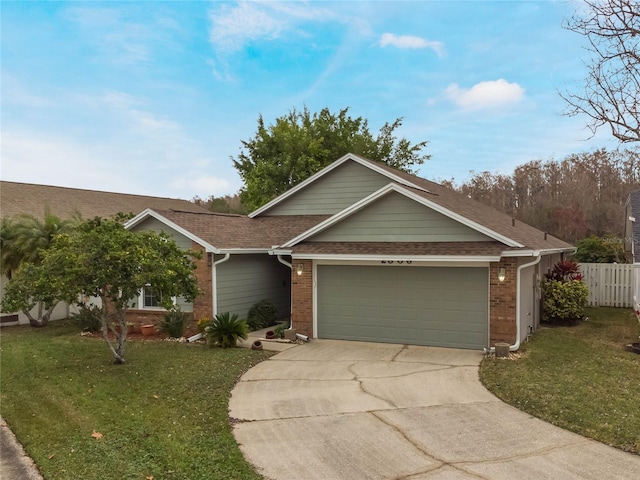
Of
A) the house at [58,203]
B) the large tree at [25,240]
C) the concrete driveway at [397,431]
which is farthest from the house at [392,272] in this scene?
the house at [58,203]

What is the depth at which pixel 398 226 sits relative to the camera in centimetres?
1180

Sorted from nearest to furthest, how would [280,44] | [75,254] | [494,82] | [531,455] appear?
[531,455]
[75,254]
[280,44]
[494,82]

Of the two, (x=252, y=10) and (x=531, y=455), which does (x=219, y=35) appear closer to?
(x=252, y=10)

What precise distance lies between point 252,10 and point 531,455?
12744 mm

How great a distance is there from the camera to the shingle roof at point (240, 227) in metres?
13.8

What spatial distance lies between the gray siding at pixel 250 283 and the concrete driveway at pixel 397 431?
14.6 feet

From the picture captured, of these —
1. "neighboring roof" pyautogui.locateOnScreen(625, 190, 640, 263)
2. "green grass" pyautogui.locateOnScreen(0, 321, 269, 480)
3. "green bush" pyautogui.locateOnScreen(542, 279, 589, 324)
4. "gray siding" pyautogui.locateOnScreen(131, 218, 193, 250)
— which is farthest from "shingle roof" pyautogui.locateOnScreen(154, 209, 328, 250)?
"neighboring roof" pyautogui.locateOnScreen(625, 190, 640, 263)

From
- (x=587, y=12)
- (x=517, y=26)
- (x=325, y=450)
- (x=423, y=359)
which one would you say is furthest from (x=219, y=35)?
(x=325, y=450)

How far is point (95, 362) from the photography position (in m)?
10.2

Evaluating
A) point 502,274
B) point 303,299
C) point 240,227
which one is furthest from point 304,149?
point 502,274

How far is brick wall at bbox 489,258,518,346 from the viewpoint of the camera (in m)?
10.4

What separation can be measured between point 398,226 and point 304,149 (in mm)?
19063

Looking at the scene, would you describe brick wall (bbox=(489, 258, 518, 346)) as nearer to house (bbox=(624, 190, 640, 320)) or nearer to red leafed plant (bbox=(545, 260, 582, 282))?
house (bbox=(624, 190, 640, 320))

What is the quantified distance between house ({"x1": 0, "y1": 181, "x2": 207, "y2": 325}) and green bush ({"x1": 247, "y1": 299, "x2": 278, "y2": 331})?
26.7 ft
